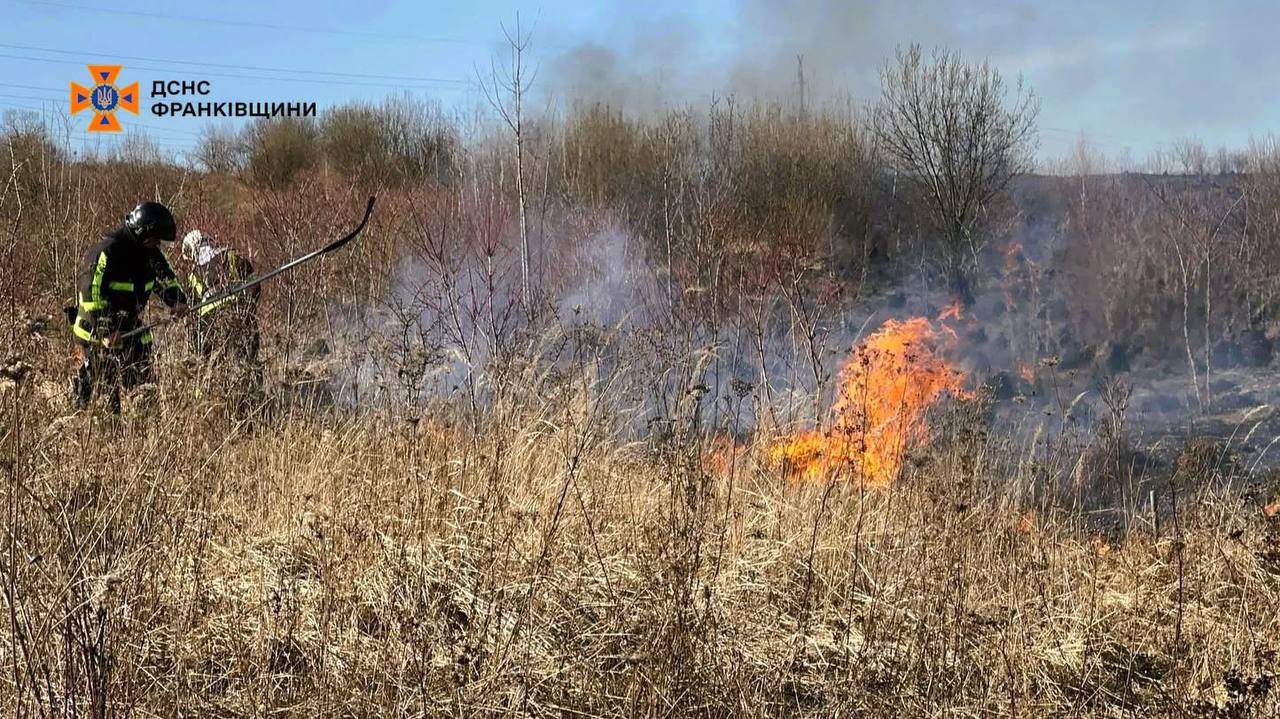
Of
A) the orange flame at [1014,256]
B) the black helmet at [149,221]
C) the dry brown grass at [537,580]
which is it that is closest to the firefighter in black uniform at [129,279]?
the black helmet at [149,221]

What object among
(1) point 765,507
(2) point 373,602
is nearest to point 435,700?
(2) point 373,602

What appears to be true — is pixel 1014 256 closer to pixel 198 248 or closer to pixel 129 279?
pixel 198 248

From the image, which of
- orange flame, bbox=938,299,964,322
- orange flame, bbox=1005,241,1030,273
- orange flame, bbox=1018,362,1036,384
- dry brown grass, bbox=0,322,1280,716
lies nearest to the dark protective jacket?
dry brown grass, bbox=0,322,1280,716

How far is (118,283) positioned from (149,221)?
476 millimetres

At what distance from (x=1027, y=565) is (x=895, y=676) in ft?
3.43

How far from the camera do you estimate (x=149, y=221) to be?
602 centimetres

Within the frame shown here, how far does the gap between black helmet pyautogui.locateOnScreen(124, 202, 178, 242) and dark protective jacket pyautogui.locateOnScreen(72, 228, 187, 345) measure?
0.20ft

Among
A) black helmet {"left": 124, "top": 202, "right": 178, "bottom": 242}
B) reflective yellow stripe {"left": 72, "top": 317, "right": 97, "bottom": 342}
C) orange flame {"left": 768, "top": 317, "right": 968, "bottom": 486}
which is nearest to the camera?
orange flame {"left": 768, "top": 317, "right": 968, "bottom": 486}

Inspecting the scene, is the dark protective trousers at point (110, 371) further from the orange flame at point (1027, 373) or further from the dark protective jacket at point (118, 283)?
the orange flame at point (1027, 373)

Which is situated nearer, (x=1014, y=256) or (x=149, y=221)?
(x=149, y=221)

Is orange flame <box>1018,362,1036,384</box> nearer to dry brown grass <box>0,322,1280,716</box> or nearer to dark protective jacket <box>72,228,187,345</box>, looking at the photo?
dry brown grass <box>0,322,1280,716</box>

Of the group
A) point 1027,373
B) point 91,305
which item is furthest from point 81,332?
point 1027,373

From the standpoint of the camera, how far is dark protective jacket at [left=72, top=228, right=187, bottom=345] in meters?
5.67

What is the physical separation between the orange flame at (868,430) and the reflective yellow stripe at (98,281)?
4.19m
